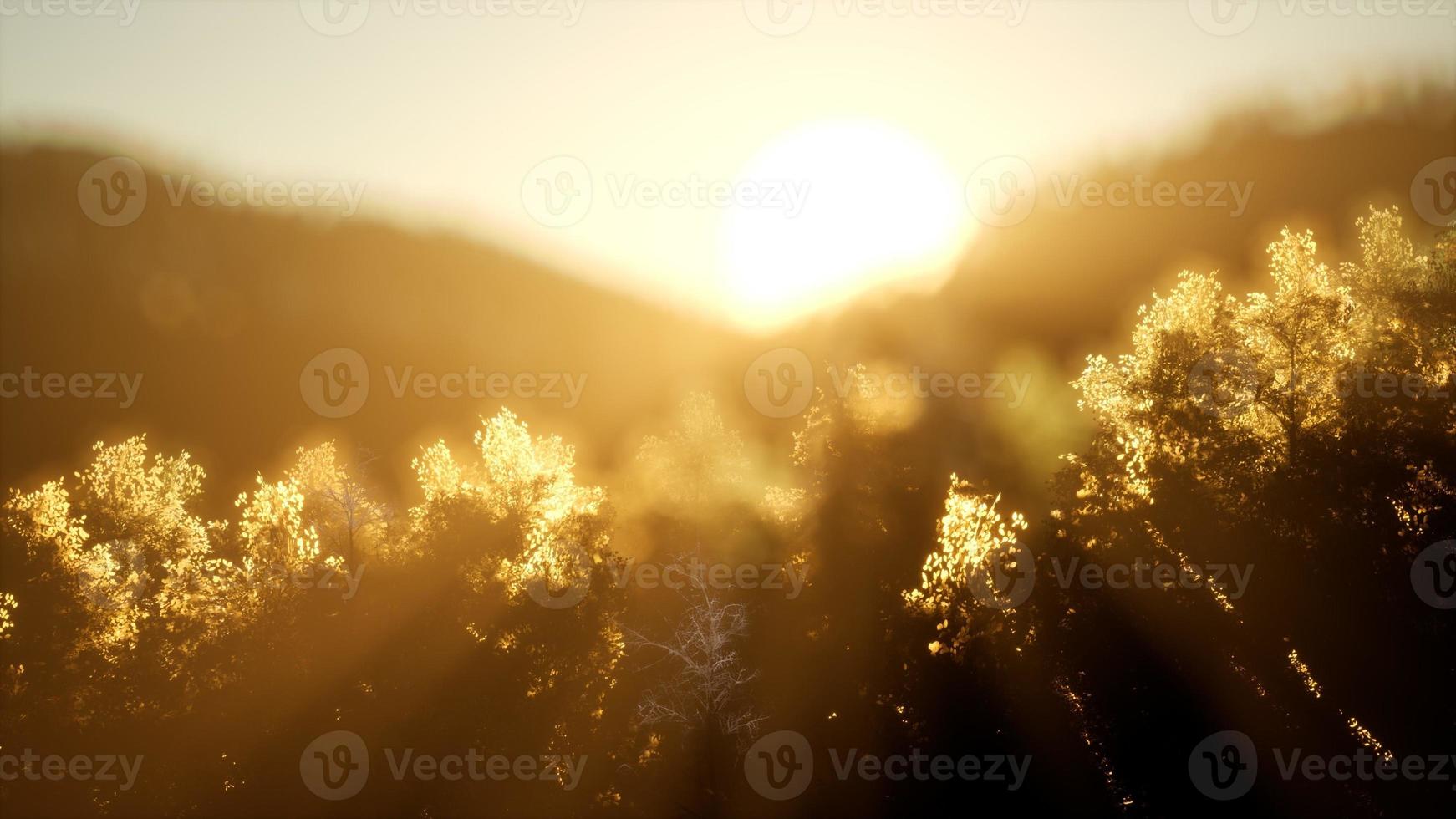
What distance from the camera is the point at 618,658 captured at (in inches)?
1897

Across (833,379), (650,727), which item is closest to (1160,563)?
(650,727)

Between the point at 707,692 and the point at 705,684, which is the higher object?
the point at 705,684

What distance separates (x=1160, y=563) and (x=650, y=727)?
28.4 m

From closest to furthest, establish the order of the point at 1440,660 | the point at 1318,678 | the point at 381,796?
1. the point at 1440,660
2. the point at 1318,678
3. the point at 381,796

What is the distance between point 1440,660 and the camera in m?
30.4

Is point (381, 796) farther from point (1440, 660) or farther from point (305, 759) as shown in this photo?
point (1440, 660)

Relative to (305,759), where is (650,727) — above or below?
above

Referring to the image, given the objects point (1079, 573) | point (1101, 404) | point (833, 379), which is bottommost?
point (1079, 573)

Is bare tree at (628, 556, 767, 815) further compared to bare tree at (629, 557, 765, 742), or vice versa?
bare tree at (629, 557, 765, 742)

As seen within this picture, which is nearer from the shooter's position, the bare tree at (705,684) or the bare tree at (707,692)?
the bare tree at (707,692)

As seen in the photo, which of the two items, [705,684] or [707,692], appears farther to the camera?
[705,684]

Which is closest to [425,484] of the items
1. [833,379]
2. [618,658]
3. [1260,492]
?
[618,658]

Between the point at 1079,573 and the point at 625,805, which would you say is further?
the point at 625,805

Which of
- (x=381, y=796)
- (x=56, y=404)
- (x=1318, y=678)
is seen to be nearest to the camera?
(x=1318, y=678)
